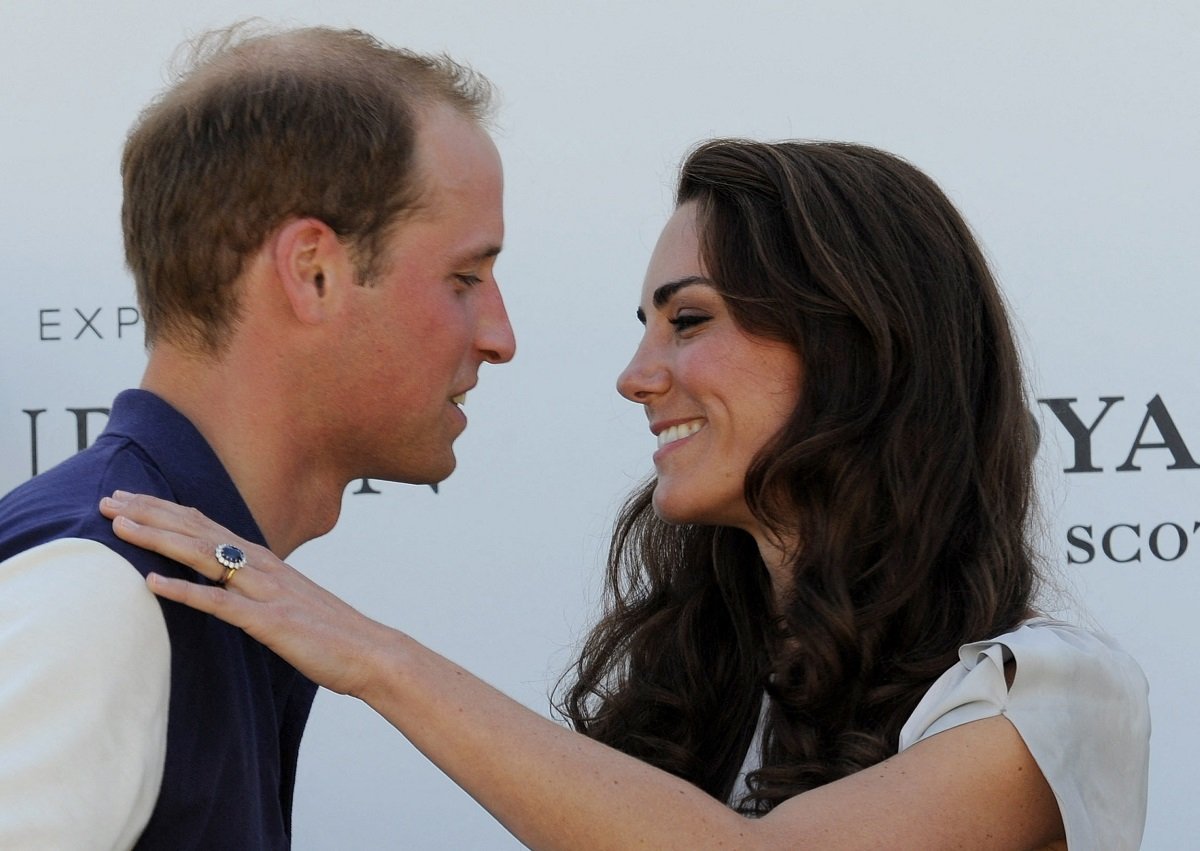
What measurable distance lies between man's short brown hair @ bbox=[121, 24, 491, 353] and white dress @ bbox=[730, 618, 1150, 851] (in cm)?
73

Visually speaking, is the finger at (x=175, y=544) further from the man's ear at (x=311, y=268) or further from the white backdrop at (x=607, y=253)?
the white backdrop at (x=607, y=253)

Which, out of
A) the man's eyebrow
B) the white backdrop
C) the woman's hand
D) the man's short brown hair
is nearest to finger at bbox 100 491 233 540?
the woman's hand

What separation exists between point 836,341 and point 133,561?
953 mm

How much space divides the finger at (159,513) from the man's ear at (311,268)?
223 millimetres

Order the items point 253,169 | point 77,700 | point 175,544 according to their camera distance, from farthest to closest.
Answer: point 253,169 → point 175,544 → point 77,700

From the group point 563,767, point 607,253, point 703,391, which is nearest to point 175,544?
point 563,767

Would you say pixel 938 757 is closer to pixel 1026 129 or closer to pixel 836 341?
pixel 836 341

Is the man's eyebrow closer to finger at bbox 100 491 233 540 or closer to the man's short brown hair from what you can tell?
the man's short brown hair

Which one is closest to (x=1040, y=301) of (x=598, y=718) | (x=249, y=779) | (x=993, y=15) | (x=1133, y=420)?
(x=1133, y=420)

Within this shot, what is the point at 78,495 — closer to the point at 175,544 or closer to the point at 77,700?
the point at 175,544

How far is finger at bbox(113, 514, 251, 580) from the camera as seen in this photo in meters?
1.18

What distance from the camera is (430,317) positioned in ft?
4.77

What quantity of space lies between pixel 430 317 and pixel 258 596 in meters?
0.31

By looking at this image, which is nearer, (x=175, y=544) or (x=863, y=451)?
(x=175, y=544)
